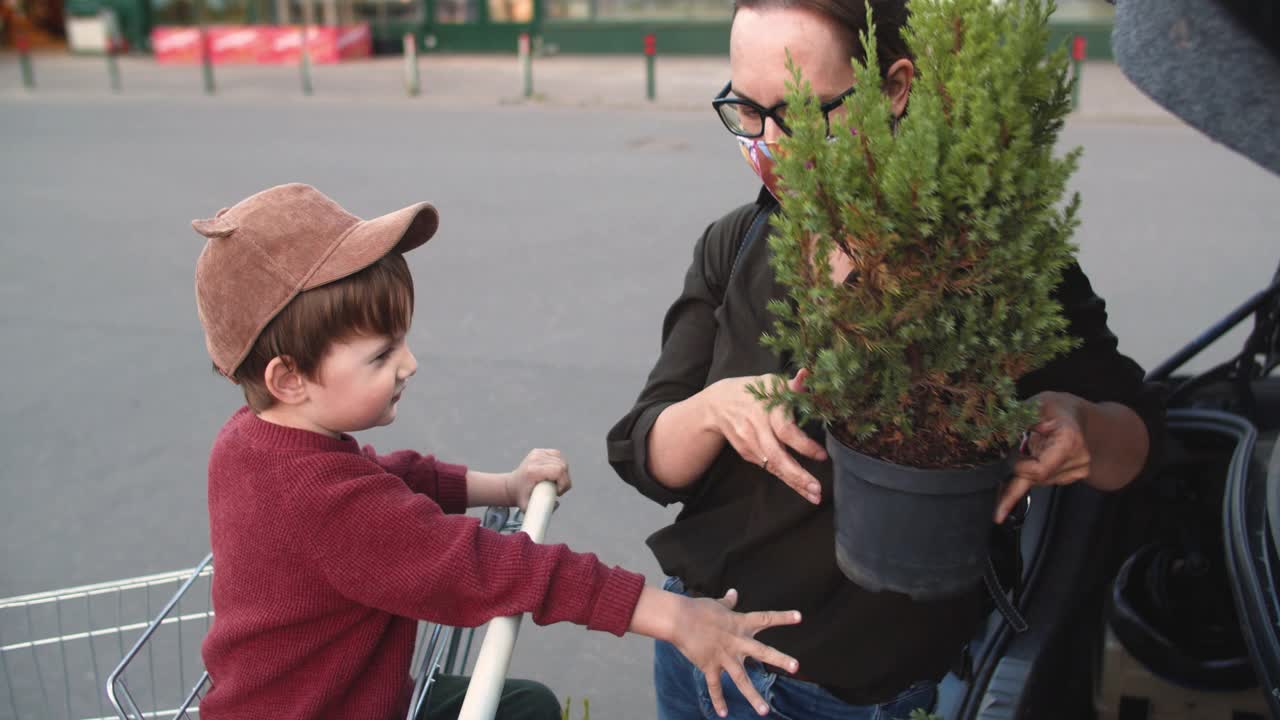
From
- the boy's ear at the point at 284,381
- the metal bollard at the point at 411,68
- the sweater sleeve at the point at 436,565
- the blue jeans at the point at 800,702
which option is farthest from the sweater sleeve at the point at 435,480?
the metal bollard at the point at 411,68

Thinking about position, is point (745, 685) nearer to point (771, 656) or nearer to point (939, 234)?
point (771, 656)

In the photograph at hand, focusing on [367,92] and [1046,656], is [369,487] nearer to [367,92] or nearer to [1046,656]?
[1046,656]

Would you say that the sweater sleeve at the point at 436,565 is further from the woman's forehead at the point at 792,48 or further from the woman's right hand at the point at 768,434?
the woman's forehead at the point at 792,48

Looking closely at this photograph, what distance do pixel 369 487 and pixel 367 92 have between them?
16813mm

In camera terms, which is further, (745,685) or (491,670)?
(745,685)

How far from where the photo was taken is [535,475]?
1.91 meters

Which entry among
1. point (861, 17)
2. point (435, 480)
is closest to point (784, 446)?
point (861, 17)

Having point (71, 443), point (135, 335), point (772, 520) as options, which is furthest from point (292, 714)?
point (135, 335)

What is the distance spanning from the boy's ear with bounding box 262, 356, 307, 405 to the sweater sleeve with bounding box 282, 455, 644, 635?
161 millimetres

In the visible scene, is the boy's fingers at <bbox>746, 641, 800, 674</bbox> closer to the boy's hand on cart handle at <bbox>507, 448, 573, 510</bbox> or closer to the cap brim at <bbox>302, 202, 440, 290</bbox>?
the boy's hand on cart handle at <bbox>507, 448, 573, 510</bbox>

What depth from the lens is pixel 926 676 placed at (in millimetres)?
1655

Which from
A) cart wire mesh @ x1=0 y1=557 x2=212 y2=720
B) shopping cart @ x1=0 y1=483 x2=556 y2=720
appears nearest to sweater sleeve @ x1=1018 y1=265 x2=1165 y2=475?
shopping cart @ x1=0 y1=483 x2=556 y2=720

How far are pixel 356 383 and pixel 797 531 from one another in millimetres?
694

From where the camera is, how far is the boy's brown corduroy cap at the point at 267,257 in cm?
160
